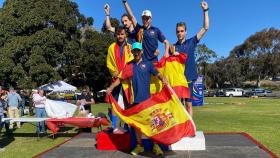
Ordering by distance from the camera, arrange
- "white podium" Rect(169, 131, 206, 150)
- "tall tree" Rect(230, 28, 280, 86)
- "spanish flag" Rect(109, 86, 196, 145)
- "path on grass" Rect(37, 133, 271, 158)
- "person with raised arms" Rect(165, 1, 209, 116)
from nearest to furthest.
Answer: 1. "spanish flag" Rect(109, 86, 196, 145)
2. "path on grass" Rect(37, 133, 271, 158)
3. "white podium" Rect(169, 131, 206, 150)
4. "person with raised arms" Rect(165, 1, 209, 116)
5. "tall tree" Rect(230, 28, 280, 86)

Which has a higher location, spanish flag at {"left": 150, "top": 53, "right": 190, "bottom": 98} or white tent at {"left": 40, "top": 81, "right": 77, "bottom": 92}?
white tent at {"left": 40, "top": 81, "right": 77, "bottom": 92}

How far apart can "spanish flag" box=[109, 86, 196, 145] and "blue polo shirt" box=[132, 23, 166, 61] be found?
104 centimetres

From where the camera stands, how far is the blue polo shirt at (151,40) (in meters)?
7.94

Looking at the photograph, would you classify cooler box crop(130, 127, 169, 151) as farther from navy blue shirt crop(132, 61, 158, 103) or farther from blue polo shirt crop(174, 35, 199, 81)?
blue polo shirt crop(174, 35, 199, 81)

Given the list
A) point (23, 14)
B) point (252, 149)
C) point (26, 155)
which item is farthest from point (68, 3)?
point (252, 149)

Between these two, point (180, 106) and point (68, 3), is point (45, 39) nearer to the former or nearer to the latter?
point (68, 3)

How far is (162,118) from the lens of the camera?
6.98m

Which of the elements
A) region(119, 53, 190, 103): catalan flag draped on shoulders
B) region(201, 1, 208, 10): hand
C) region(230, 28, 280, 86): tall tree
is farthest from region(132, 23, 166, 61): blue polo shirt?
region(230, 28, 280, 86): tall tree

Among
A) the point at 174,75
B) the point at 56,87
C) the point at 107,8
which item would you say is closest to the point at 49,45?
the point at 56,87

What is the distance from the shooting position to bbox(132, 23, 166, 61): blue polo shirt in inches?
313

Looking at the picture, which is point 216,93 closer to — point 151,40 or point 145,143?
point 151,40

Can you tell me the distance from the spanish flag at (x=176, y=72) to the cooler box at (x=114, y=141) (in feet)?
4.45

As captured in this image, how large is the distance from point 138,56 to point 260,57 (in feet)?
265

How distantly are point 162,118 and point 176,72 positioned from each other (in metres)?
1.27
